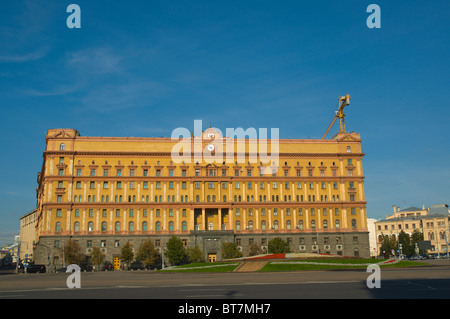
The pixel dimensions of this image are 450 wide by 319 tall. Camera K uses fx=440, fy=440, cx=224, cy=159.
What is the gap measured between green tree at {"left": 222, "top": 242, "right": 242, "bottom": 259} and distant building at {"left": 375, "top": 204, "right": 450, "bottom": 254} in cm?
8180

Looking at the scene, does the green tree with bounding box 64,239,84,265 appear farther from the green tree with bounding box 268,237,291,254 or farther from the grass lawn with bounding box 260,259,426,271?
the grass lawn with bounding box 260,259,426,271

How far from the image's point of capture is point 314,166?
111000 millimetres

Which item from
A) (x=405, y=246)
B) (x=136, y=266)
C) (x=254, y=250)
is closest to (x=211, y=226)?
(x=254, y=250)

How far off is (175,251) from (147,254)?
616cm

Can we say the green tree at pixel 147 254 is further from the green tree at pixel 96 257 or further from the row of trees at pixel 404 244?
the row of trees at pixel 404 244

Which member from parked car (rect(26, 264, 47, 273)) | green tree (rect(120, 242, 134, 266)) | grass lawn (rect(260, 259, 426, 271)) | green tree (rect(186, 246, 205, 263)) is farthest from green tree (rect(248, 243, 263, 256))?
parked car (rect(26, 264, 47, 273))

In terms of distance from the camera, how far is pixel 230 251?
310ft

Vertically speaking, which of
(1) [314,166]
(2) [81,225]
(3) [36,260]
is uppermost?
(1) [314,166]

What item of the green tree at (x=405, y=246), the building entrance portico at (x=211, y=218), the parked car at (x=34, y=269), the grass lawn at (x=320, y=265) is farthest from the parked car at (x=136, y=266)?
the green tree at (x=405, y=246)

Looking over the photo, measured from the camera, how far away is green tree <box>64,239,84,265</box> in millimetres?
92750
